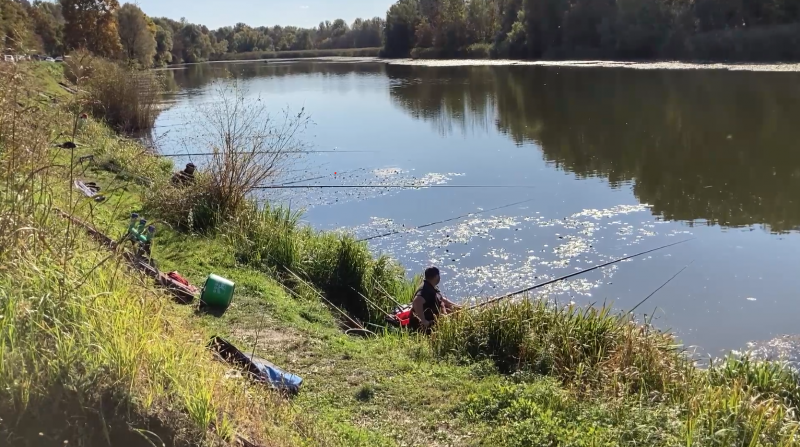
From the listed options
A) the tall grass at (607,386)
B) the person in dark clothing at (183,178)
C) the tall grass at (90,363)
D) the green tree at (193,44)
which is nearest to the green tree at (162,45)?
the green tree at (193,44)

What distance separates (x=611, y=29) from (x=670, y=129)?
132 feet

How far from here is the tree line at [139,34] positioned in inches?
879

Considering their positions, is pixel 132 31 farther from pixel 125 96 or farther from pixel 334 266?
pixel 334 266

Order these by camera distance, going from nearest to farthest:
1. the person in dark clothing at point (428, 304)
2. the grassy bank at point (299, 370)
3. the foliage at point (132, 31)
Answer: the grassy bank at point (299, 370)
the person in dark clothing at point (428, 304)
the foliage at point (132, 31)

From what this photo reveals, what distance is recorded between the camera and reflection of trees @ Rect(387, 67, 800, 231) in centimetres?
1425

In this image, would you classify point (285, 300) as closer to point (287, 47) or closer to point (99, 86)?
point (99, 86)

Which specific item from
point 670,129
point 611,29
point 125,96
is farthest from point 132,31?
point 670,129

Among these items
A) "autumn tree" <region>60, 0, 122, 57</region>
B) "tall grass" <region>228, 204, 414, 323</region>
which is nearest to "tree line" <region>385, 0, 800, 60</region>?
"autumn tree" <region>60, 0, 122, 57</region>

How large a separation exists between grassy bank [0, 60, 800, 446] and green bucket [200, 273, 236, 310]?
17 centimetres

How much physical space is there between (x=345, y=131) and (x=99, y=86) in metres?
8.98

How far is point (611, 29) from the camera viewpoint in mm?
58188

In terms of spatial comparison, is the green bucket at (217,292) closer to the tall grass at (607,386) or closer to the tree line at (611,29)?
the tall grass at (607,386)

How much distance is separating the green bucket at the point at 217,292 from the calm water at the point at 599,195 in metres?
3.89

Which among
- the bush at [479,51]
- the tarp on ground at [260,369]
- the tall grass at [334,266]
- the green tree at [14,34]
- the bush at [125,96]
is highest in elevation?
the bush at [479,51]
